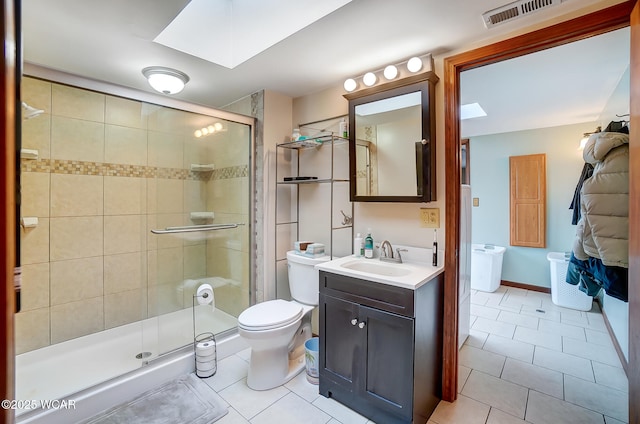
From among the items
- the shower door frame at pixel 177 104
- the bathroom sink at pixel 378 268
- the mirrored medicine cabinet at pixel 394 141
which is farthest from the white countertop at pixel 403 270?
the shower door frame at pixel 177 104

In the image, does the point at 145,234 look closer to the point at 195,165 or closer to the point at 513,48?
the point at 195,165

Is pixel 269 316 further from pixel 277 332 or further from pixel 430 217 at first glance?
pixel 430 217

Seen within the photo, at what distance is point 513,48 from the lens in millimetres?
1620

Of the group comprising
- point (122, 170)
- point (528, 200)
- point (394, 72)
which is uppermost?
point (394, 72)

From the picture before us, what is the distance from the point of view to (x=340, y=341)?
180 cm

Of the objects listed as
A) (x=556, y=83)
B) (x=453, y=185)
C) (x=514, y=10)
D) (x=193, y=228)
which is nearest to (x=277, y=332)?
(x=193, y=228)

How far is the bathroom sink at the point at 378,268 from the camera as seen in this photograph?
190cm

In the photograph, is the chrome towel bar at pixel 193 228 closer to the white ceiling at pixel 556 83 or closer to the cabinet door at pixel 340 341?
the cabinet door at pixel 340 341

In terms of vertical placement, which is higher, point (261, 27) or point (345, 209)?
point (261, 27)

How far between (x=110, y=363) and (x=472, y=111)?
4.06m

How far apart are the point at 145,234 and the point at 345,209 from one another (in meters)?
1.70

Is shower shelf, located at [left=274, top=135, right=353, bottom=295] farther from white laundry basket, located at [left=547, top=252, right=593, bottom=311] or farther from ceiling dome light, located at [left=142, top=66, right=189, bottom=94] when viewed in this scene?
white laundry basket, located at [left=547, top=252, right=593, bottom=311]

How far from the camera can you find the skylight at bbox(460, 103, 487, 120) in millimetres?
3018

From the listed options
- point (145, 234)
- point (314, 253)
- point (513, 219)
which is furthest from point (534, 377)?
point (145, 234)
